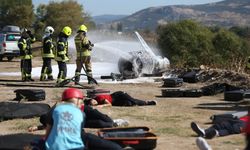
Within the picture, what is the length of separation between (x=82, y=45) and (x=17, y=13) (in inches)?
1578

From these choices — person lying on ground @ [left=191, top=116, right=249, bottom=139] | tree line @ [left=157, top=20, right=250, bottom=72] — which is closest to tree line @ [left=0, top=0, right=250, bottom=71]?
tree line @ [left=157, top=20, right=250, bottom=72]

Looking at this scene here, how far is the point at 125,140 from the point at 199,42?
2583 cm

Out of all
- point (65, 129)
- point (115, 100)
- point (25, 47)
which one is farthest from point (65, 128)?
point (25, 47)

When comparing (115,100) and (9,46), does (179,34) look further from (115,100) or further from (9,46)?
(115,100)

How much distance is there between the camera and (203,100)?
14.5 metres

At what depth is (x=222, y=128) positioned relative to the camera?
923 cm

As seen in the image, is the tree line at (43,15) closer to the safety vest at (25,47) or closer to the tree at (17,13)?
the tree at (17,13)

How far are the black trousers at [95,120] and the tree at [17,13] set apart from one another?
148 feet

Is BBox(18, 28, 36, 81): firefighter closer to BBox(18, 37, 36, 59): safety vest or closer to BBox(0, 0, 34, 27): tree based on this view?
BBox(18, 37, 36, 59): safety vest

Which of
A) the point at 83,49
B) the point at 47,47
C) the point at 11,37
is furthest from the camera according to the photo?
the point at 11,37

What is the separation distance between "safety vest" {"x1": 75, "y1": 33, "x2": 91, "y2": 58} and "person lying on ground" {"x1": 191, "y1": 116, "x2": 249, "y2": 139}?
867 centimetres

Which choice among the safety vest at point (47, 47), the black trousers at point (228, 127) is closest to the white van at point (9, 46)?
the safety vest at point (47, 47)

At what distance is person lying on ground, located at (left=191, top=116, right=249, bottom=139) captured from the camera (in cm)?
897

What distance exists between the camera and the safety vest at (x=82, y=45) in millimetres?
17672
